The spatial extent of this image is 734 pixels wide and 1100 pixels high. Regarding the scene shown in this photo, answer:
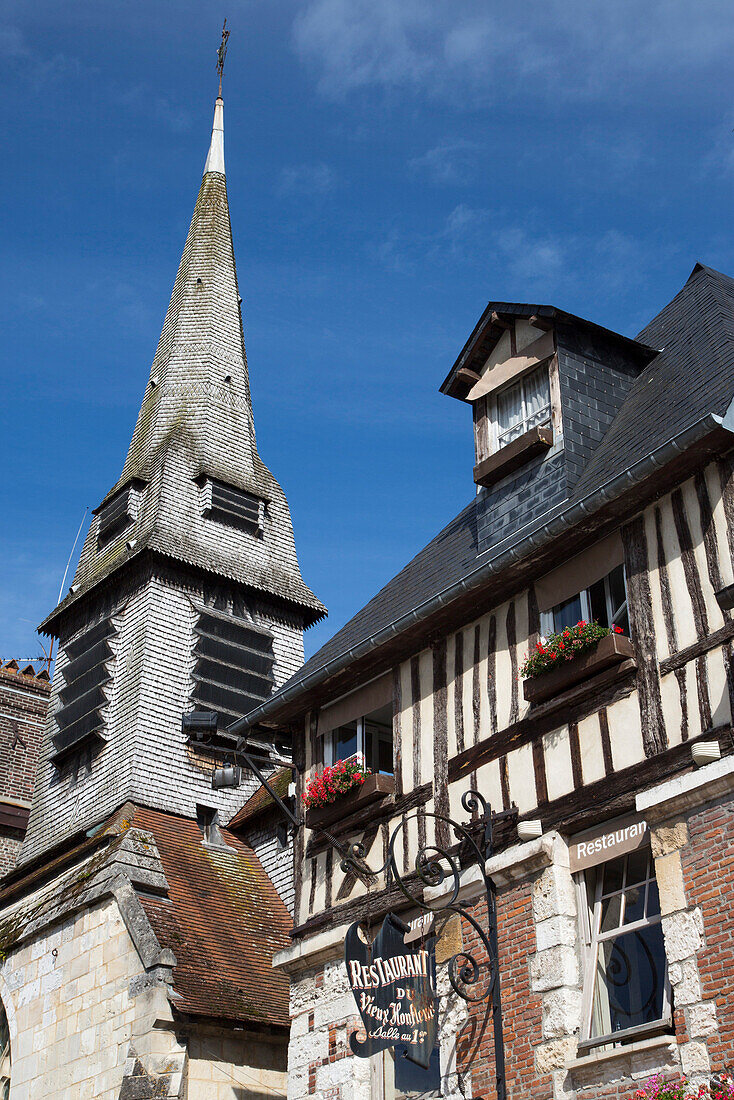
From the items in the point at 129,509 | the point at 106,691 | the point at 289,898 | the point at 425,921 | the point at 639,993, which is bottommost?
the point at 639,993

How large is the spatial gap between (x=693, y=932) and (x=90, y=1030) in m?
8.22

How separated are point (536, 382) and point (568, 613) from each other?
8.36ft

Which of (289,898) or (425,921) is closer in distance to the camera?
(425,921)

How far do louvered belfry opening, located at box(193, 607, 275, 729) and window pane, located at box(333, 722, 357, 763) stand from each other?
6646mm

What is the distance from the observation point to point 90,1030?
42.3 ft

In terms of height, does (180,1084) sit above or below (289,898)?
below

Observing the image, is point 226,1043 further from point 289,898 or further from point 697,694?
point 697,694

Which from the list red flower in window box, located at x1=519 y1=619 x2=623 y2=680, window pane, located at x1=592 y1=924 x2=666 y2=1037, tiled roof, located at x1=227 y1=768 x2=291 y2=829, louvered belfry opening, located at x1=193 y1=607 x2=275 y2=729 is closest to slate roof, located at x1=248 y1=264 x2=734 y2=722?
red flower in window box, located at x1=519 y1=619 x2=623 y2=680

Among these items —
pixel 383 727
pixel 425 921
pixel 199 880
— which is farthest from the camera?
pixel 199 880

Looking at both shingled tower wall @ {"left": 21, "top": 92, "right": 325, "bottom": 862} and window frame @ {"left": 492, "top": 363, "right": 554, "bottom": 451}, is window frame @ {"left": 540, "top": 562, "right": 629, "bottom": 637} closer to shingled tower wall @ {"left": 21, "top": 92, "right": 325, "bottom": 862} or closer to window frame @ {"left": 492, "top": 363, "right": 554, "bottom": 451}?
window frame @ {"left": 492, "top": 363, "right": 554, "bottom": 451}

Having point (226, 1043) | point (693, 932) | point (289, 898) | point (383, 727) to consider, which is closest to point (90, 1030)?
point (226, 1043)

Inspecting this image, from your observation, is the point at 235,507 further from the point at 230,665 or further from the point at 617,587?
the point at 617,587

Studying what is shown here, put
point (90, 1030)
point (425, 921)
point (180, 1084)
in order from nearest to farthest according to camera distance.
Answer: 1. point (425, 921)
2. point (180, 1084)
3. point (90, 1030)

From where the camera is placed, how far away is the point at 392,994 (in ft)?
26.3
